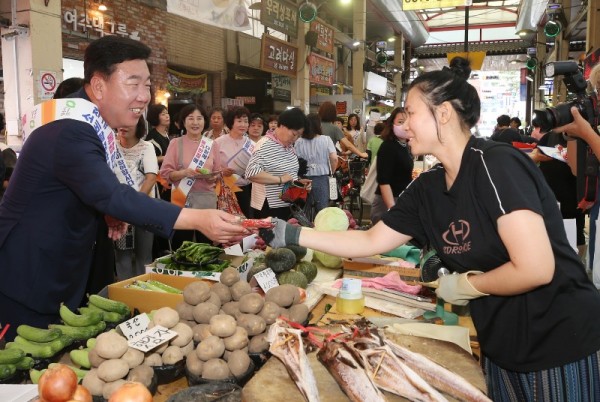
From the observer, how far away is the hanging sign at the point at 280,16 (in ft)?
37.2

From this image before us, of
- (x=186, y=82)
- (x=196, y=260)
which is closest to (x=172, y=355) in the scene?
(x=196, y=260)

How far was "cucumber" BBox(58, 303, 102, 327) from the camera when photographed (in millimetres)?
2152

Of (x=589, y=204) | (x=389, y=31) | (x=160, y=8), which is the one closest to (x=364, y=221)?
(x=589, y=204)

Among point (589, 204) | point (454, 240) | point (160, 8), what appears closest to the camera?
point (454, 240)

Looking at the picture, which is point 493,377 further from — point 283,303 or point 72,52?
point 72,52

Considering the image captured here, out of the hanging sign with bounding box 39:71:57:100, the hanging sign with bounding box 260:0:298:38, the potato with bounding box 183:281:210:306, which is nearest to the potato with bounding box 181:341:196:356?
the potato with bounding box 183:281:210:306

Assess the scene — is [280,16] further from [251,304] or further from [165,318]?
[165,318]

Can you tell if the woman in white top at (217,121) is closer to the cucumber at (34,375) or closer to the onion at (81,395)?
→ the cucumber at (34,375)

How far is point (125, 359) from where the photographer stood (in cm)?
179

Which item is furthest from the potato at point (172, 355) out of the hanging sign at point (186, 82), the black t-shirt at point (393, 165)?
the hanging sign at point (186, 82)

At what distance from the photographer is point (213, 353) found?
186 centimetres

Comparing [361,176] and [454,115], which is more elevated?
[454,115]

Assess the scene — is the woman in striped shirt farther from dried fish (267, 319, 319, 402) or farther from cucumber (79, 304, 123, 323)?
dried fish (267, 319, 319, 402)

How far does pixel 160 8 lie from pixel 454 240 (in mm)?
12679
